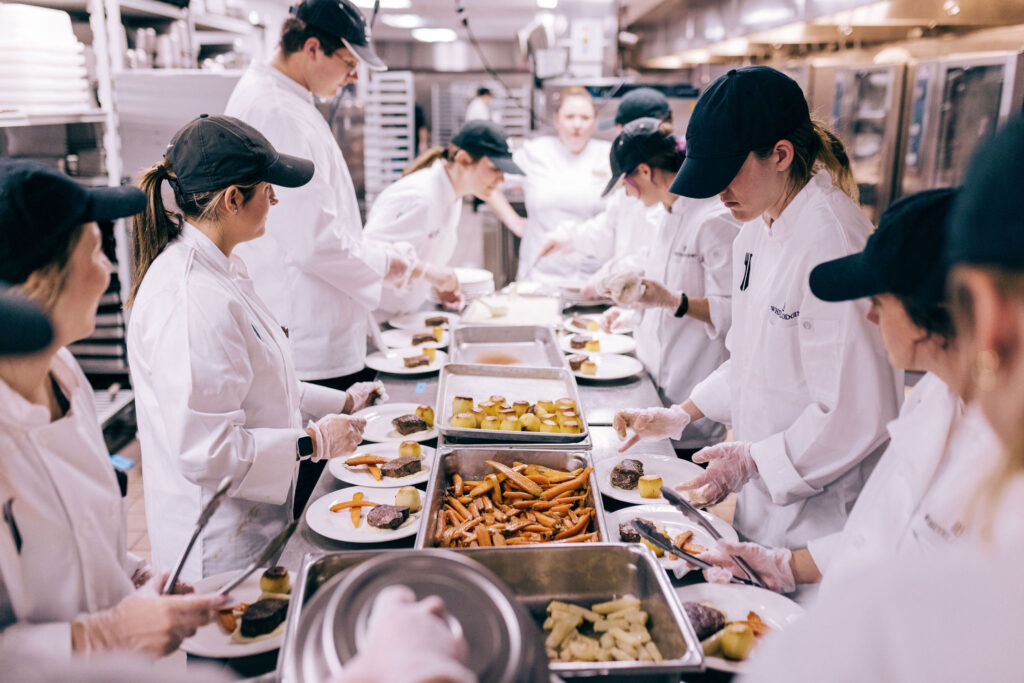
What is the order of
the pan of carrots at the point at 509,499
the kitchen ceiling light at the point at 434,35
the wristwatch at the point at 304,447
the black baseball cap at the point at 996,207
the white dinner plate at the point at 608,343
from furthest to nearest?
the kitchen ceiling light at the point at 434,35
the white dinner plate at the point at 608,343
the wristwatch at the point at 304,447
the pan of carrots at the point at 509,499
the black baseball cap at the point at 996,207

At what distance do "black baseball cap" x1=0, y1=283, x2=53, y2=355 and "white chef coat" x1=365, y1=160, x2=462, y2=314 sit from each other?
→ 2501mm

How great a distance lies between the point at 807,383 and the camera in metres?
1.72

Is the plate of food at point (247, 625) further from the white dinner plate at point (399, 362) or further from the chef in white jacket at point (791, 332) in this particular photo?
the white dinner plate at point (399, 362)

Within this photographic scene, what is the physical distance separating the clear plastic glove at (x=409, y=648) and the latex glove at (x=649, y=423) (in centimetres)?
135

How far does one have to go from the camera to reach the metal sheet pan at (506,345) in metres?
2.94

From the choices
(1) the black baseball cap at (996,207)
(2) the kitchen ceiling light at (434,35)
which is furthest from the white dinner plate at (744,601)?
(2) the kitchen ceiling light at (434,35)

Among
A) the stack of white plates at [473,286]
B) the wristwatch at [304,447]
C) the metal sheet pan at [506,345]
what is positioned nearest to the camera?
the wristwatch at [304,447]

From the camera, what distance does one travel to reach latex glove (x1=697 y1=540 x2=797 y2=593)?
140 centimetres

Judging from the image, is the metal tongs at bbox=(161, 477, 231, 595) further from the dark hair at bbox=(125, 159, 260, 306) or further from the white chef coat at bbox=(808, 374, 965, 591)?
the white chef coat at bbox=(808, 374, 965, 591)

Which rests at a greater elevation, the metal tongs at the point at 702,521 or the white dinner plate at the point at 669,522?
the metal tongs at the point at 702,521

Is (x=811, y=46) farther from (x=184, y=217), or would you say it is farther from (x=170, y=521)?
(x=170, y=521)

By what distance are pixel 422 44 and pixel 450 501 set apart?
38.9ft

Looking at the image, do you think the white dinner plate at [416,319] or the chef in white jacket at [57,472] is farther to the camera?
the white dinner plate at [416,319]

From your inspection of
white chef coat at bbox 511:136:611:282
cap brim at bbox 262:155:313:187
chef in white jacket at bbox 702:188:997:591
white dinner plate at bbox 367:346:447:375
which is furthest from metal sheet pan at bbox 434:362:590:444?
white chef coat at bbox 511:136:611:282
